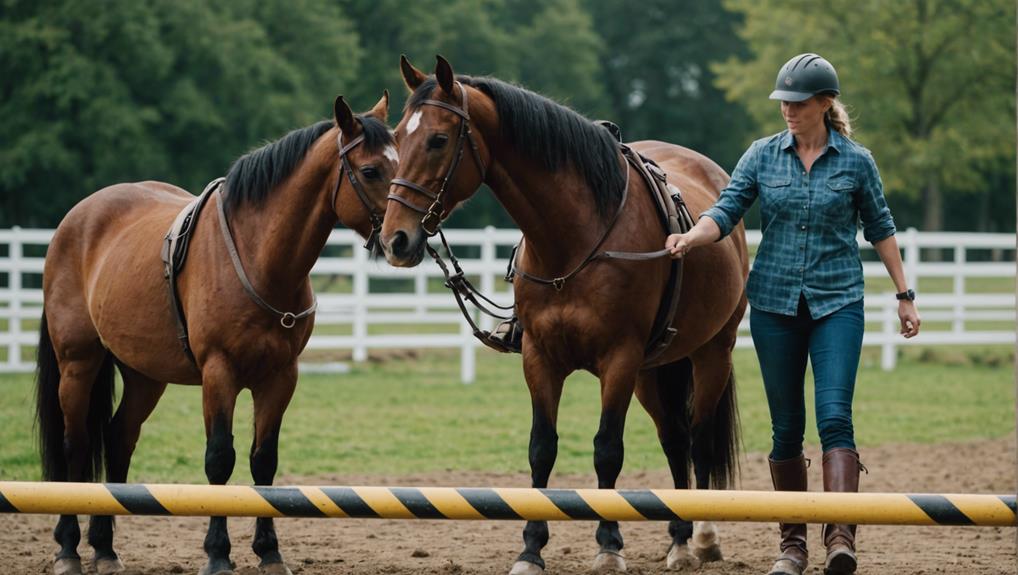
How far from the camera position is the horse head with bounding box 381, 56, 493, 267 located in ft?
16.1

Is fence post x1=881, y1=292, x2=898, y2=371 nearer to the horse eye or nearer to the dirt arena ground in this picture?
the dirt arena ground

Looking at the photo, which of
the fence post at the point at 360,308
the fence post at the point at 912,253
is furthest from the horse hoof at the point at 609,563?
the fence post at the point at 912,253

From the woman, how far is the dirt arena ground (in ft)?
3.97

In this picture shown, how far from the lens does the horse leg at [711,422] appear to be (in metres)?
6.52

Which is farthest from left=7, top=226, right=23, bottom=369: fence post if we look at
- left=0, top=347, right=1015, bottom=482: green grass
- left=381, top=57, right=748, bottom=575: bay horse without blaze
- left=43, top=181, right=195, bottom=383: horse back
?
left=381, top=57, right=748, bottom=575: bay horse without blaze

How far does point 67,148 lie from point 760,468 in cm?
2538

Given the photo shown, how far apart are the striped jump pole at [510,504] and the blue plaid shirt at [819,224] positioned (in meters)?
0.99

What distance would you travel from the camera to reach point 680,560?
6051 millimetres

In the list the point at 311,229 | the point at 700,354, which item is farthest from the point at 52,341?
the point at 700,354

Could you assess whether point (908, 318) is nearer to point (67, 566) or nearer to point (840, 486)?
point (840, 486)

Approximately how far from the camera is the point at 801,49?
3728 centimetres

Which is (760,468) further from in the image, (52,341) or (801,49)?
(801,49)

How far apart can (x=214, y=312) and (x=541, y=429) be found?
1.54m

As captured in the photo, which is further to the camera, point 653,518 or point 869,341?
point 869,341
